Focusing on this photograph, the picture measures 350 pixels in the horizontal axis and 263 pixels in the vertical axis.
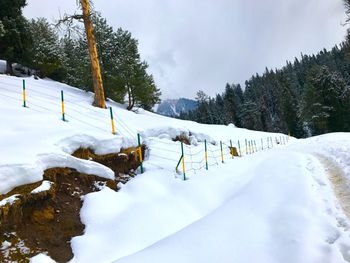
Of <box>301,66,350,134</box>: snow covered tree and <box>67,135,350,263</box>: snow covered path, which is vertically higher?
<box>301,66,350,134</box>: snow covered tree

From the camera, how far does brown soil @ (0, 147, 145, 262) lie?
18.1ft

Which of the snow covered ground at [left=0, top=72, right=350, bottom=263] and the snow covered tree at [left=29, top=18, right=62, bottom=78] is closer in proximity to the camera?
the snow covered ground at [left=0, top=72, right=350, bottom=263]

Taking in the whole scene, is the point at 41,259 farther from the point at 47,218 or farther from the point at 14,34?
the point at 14,34

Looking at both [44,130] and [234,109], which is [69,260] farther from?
[234,109]

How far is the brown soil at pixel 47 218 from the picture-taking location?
5516mm

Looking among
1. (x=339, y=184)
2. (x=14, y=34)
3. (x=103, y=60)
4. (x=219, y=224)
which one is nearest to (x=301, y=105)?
(x=103, y=60)

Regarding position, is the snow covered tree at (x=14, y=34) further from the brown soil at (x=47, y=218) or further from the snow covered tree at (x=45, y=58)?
the brown soil at (x=47, y=218)

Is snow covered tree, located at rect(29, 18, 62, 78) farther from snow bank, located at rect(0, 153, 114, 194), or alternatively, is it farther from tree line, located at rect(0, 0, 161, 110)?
snow bank, located at rect(0, 153, 114, 194)

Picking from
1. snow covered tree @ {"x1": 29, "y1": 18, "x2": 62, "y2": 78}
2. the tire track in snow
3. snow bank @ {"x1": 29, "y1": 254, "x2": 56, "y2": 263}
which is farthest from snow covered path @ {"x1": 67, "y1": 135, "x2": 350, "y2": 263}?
snow covered tree @ {"x1": 29, "y1": 18, "x2": 62, "y2": 78}

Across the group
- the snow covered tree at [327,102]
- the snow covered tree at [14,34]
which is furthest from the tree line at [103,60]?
the snow covered tree at [327,102]

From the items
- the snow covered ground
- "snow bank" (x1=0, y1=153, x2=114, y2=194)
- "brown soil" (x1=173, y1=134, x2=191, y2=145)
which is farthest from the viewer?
"brown soil" (x1=173, y1=134, x2=191, y2=145)

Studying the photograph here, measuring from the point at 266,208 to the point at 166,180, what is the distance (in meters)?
3.14

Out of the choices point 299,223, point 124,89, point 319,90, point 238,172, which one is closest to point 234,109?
point 319,90

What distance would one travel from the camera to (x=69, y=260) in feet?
18.4
